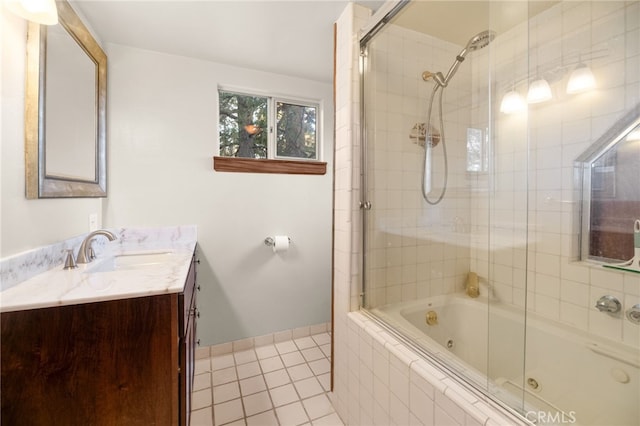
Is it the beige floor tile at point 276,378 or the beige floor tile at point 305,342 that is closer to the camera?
the beige floor tile at point 276,378

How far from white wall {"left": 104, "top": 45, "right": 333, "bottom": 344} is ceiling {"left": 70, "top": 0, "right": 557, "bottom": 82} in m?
0.21

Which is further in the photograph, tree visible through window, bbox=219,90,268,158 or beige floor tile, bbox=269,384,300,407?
tree visible through window, bbox=219,90,268,158

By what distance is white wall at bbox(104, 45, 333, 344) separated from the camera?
184cm

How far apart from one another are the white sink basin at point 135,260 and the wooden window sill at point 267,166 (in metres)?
0.74

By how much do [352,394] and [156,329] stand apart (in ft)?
3.45

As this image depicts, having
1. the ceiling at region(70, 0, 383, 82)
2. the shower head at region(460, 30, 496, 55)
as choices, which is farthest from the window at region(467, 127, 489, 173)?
the ceiling at region(70, 0, 383, 82)

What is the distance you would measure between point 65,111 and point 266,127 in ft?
4.09

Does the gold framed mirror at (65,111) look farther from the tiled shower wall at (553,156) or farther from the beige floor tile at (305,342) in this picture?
the tiled shower wall at (553,156)

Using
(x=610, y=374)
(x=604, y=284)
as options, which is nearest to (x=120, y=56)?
(x=604, y=284)

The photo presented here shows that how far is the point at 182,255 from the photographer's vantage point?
1.55 metres

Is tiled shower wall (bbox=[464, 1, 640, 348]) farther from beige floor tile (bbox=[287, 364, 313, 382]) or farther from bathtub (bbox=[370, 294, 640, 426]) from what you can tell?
beige floor tile (bbox=[287, 364, 313, 382])

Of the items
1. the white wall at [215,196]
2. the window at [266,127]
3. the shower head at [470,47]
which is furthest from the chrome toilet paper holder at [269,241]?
the shower head at [470,47]

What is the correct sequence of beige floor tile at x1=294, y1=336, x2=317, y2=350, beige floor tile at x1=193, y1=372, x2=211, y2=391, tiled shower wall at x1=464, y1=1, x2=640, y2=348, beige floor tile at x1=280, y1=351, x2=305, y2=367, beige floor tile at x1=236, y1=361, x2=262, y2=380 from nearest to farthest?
tiled shower wall at x1=464, y1=1, x2=640, y2=348 < beige floor tile at x1=193, y1=372, x2=211, y2=391 < beige floor tile at x1=236, y1=361, x2=262, y2=380 < beige floor tile at x1=280, y1=351, x2=305, y2=367 < beige floor tile at x1=294, y1=336, x2=317, y2=350

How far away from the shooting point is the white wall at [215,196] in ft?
6.03
